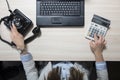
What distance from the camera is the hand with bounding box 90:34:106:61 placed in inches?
50.9

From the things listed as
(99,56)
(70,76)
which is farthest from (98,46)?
(70,76)

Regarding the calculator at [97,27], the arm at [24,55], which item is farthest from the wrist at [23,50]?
the calculator at [97,27]

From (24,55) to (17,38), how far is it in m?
0.11

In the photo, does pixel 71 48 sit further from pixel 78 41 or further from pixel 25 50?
pixel 25 50

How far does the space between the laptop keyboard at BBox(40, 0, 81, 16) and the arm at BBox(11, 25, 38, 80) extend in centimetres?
19

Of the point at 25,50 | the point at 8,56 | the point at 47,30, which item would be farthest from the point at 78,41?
the point at 8,56

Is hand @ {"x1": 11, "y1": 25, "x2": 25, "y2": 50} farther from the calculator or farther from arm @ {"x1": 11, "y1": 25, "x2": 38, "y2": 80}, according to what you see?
the calculator

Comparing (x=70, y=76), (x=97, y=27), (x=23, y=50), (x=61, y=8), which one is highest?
(x=61, y=8)

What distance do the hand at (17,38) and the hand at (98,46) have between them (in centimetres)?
39

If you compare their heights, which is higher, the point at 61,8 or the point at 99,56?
the point at 61,8

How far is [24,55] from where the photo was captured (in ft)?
4.21

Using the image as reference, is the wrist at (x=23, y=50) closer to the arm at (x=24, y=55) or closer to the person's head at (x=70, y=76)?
the arm at (x=24, y=55)

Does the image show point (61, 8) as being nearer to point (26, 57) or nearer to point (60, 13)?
point (60, 13)

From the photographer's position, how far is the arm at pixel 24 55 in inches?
50.7
